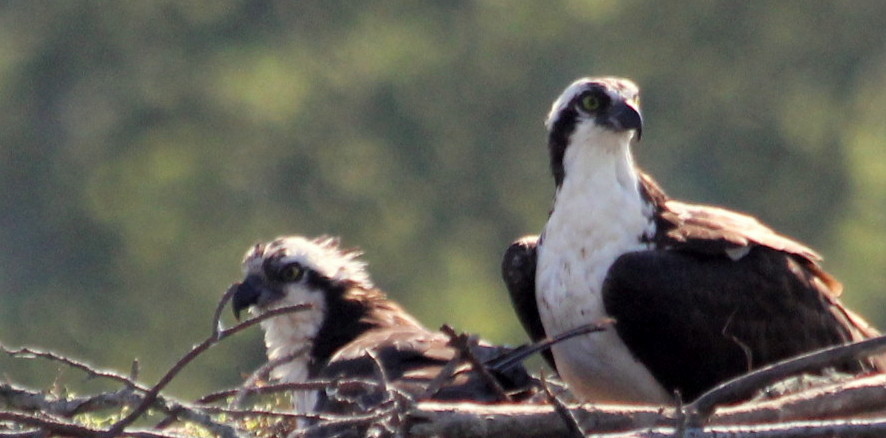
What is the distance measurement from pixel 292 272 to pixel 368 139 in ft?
50.7

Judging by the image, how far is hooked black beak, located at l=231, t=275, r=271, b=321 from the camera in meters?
8.00

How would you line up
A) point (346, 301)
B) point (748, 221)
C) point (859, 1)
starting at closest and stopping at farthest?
point (748, 221), point (346, 301), point (859, 1)

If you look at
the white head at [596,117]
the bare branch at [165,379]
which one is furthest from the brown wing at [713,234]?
the bare branch at [165,379]

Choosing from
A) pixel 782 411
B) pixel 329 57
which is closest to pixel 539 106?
pixel 329 57

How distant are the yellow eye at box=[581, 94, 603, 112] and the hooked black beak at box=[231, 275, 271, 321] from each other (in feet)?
5.29

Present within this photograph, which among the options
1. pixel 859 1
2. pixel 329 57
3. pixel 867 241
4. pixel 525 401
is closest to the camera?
pixel 525 401

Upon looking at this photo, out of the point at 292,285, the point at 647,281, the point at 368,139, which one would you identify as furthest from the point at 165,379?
the point at 368,139

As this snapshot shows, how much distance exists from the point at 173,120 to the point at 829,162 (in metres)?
7.94

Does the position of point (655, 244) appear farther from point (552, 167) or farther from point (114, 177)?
point (114, 177)

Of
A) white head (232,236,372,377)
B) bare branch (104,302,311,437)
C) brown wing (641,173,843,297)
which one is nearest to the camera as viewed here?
bare branch (104,302,311,437)

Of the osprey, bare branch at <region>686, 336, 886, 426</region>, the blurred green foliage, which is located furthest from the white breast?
the blurred green foliage

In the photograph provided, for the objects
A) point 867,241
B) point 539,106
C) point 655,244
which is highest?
point 539,106

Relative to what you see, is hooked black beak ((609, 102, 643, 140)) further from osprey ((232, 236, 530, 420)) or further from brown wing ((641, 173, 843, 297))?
osprey ((232, 236, 530, 420))

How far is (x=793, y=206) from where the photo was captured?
23.5m
